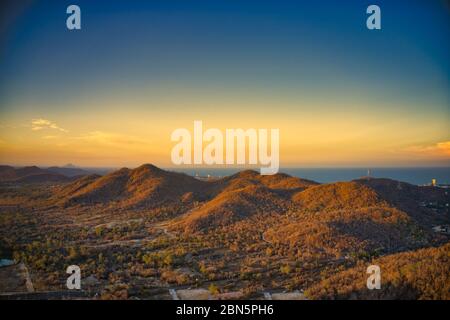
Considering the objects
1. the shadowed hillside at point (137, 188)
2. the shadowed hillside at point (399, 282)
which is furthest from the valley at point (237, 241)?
the shadowed hillside at point (137, 188)

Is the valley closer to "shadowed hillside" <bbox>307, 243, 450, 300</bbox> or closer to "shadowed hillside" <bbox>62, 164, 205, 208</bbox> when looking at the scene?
"shadowed hillside" <bbox>307, 243, 450, 300</bbox>

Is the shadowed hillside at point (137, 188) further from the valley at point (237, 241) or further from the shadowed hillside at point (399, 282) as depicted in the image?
the shadowed hillside at point (399, 282)

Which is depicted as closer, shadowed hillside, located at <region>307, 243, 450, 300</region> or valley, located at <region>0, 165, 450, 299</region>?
shadowed hillside, located at <region>307, 243, 450, 300</region>

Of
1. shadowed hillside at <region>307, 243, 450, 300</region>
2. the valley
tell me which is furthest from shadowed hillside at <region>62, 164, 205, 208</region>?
shadowed hillside at <region>307, 243, 450, 300</region>

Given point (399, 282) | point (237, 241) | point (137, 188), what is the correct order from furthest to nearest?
point (137, 188) < point (237, 241) < point (399, 282)

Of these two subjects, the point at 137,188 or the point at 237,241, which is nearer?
the point at 237,241

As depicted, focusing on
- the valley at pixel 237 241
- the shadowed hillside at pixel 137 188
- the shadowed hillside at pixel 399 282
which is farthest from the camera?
the shadowed hillside at pixel 137 188

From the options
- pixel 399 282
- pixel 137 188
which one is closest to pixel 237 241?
pixel 399 282

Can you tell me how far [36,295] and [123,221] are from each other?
360 inches

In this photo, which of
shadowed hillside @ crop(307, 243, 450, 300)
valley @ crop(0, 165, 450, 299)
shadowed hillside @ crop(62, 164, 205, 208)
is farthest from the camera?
shadowed hillside @ crop(62, 164, 205, 208)

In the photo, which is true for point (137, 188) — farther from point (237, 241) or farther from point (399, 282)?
point (399, 282)

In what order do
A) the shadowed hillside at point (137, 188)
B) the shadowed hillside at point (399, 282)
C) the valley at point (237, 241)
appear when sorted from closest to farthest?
the shadowed hillside at point (399, 282), the valley at point (237, 241), the shadowed hillside at point (137, 188)

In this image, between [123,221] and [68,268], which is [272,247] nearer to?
[68,268]

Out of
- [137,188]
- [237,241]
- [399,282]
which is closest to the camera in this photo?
[399,282]
